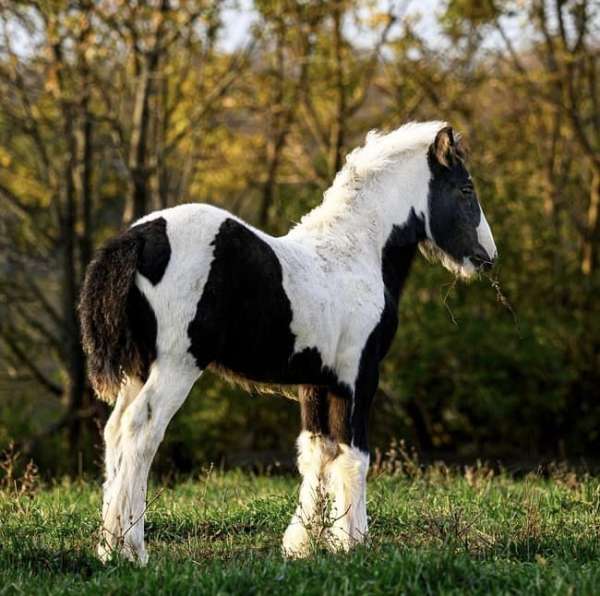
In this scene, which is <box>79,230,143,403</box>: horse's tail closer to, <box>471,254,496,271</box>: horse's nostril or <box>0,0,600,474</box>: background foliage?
<box>471,254,496,271</box>: horse's nostril

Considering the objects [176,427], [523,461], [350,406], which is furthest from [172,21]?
[350,406]

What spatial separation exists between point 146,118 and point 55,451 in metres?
5.00

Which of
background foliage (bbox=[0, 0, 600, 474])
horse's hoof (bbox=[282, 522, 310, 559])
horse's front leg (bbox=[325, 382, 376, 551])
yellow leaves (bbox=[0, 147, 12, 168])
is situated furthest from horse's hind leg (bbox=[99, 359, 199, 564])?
yellow leaves (bbox=[0, 147, 12, 168])

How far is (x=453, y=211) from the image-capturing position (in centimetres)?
629

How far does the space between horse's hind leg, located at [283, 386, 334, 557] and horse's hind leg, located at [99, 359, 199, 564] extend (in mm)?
978

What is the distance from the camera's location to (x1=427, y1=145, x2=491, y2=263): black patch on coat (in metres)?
6.25

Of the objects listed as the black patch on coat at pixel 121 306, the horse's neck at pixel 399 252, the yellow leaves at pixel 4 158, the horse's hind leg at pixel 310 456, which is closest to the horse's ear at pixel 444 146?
the horse's neck at pixel 399 252

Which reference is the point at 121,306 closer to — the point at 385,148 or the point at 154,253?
the point at 154,253

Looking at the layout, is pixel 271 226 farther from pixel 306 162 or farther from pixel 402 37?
pixel 402 37

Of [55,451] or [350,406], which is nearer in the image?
[350,406]

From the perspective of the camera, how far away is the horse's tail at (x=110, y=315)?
481 cm

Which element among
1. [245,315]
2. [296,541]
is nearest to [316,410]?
[296,541]

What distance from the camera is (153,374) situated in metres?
4.87

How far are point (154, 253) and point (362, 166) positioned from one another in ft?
5.93
